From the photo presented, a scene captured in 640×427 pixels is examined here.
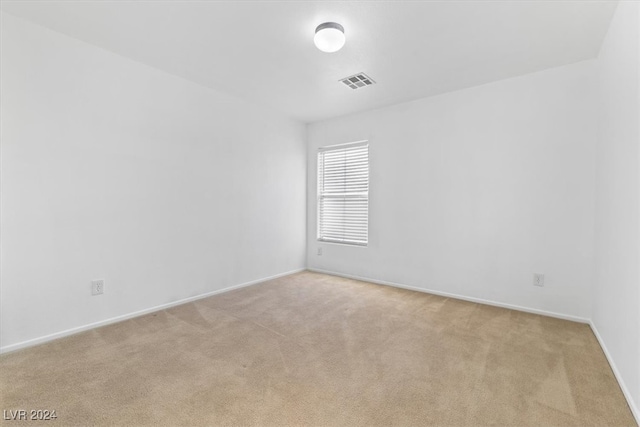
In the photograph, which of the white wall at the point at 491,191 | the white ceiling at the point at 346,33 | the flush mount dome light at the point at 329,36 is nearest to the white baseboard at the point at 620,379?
the white wall at the point at 491,191

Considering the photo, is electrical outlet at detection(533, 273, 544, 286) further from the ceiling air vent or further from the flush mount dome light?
the flush mount dome light

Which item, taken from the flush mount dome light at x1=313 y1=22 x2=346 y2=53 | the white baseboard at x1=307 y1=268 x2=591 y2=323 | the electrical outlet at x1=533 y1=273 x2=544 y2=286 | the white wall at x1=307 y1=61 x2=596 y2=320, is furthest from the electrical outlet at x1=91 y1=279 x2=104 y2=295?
the electrical outlet at x1=533 y1=273 x2=544 y2=286

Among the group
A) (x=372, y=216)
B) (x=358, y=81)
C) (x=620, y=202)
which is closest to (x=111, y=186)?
(x=358, y=81)

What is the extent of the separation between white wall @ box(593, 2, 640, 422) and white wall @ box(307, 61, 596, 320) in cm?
26

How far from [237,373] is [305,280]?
7.87 feet

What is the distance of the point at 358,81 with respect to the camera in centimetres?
325

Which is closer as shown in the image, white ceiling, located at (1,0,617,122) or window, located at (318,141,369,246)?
white ceiling, located at (1,0,617,122)

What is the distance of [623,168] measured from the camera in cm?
186

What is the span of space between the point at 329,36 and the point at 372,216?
2.59 m

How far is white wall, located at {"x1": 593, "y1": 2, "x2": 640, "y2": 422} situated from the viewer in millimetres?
1623

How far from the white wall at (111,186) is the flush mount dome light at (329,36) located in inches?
72.5

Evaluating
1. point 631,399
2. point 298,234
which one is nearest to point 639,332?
point 631,399

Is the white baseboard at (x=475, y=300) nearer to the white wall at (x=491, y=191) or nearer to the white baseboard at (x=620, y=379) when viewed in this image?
the white wall at (x=491, y=191)

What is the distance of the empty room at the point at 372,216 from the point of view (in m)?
1.72
